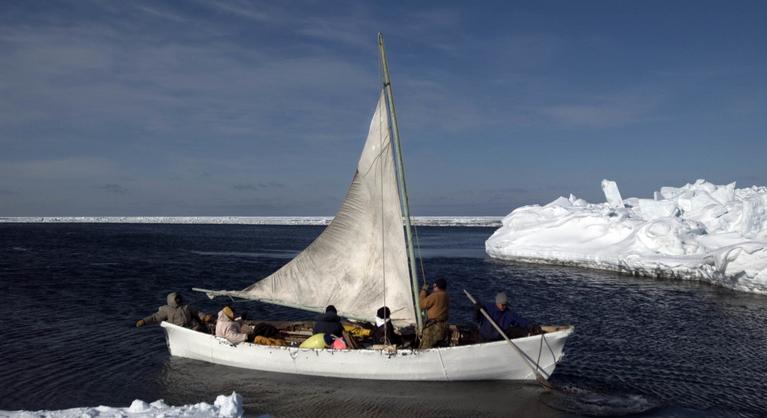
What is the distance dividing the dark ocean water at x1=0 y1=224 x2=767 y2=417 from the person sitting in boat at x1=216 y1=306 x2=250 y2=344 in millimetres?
1054

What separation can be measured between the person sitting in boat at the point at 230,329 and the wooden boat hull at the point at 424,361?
0.26 metres

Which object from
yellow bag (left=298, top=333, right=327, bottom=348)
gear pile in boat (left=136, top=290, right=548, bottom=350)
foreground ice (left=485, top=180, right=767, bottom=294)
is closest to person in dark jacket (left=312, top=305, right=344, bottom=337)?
gear pile in boat (left=136, top=290, right=548, bottom=350)

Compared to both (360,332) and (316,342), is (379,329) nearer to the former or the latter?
(360,332)

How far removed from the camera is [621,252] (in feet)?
149

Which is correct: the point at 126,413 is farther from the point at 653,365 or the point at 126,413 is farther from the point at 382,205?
the point at 653,365

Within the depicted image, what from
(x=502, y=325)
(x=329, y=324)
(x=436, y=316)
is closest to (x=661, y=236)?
(x=502, y=325)

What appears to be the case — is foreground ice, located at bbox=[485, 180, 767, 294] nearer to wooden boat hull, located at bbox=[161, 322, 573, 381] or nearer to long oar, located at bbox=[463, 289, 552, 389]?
long oar, located at bbox=[463, 289, 552, 389]

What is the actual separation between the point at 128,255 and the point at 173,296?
45.6 m

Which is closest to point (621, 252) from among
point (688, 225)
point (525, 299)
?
point (688, 225)

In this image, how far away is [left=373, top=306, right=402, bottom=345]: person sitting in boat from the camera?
1645cm

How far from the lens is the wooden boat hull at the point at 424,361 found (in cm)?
1559

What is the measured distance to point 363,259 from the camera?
18.2m

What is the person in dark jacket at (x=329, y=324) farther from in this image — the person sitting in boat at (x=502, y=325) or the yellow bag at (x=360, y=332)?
the person sitting in boat at (x=502, y=325)

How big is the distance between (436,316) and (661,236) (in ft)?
106
